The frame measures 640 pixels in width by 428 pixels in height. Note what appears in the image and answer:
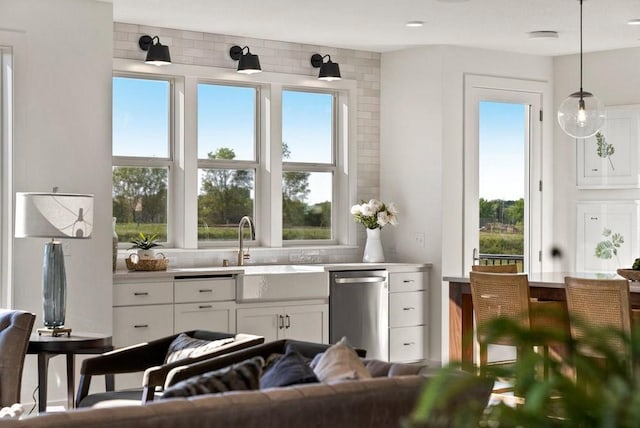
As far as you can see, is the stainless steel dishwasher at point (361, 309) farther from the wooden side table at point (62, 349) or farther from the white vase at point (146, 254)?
the wooden side table at point (62, 349)

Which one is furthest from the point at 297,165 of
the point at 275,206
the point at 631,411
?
the point at 631,411

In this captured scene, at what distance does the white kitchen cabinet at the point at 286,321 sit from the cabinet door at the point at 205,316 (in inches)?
2.8

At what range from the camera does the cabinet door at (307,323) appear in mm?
7055

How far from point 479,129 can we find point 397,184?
845mm

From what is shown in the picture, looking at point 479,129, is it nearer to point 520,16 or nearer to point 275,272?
point 520,16

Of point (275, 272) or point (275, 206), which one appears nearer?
point (275, 272)

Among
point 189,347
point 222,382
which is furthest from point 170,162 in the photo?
point 222,382

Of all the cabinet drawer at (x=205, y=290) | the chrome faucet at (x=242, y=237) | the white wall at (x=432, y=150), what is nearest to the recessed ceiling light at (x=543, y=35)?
the white wall at (x=432, y=150)

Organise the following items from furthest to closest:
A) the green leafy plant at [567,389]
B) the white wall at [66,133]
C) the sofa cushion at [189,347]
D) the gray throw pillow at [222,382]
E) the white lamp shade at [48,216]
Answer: the white wall at [66,133], the white lamp shade at [48,216], the sofa cushion at [189,347], the gray throw pillow at [222,382], the green leafy plant at [567,389]

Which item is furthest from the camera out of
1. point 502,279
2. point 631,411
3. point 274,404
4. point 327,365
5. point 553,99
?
point 553,99

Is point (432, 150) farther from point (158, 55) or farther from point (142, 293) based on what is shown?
point (142, 293)

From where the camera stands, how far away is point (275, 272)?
22.8 ft

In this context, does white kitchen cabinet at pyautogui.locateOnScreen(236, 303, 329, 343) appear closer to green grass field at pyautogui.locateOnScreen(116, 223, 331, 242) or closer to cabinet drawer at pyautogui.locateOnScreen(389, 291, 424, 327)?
cabinet drawer at pyautogui.locateOnScreen(389, 291, 424, 327)

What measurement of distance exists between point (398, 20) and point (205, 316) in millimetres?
2515
